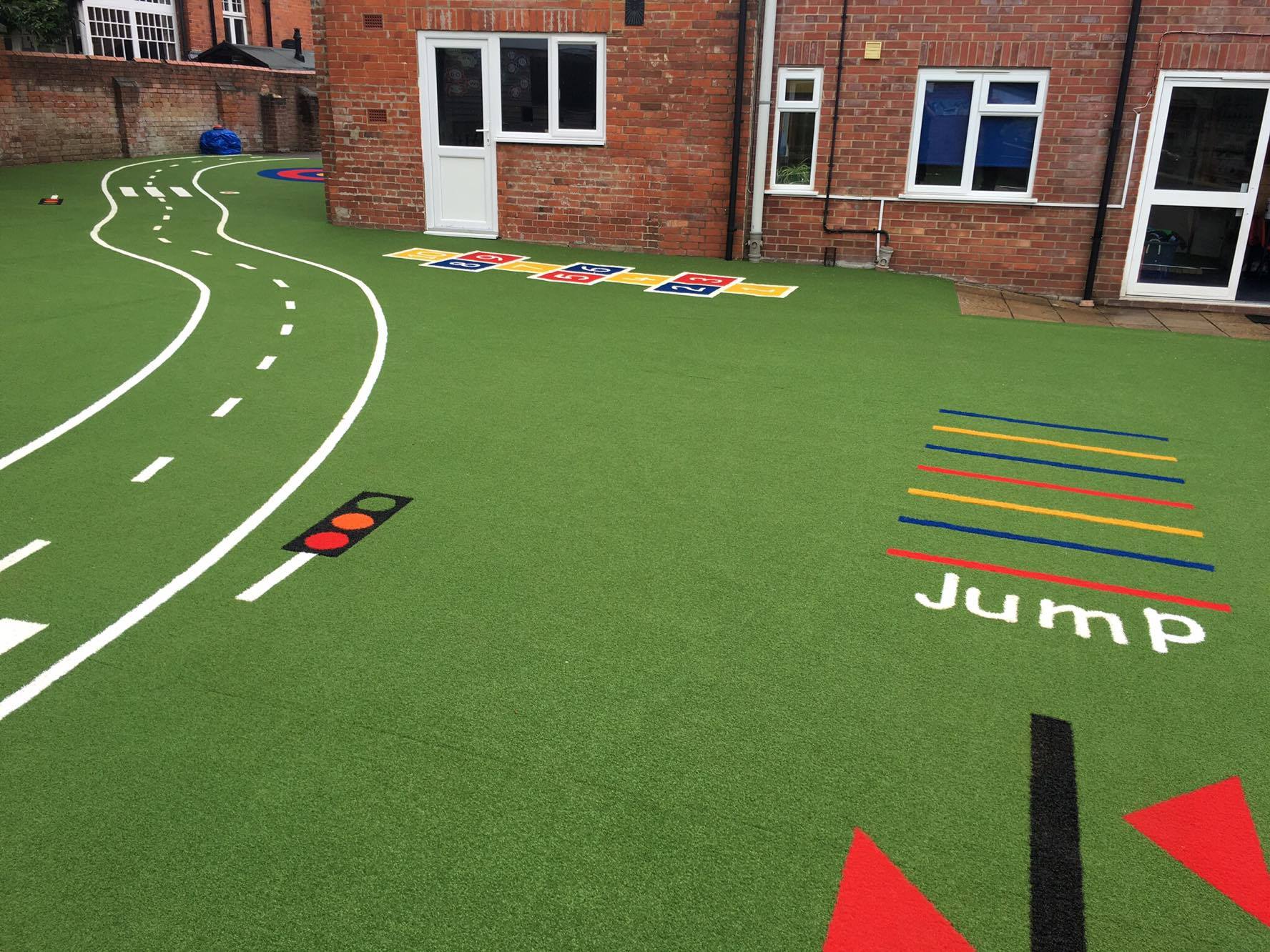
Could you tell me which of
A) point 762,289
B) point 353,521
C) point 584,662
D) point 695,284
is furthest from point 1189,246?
point 584,662

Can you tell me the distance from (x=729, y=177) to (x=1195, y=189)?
6128 millimetres

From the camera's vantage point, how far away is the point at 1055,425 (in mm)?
7898

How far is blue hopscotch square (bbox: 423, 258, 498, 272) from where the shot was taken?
13766 millimetres

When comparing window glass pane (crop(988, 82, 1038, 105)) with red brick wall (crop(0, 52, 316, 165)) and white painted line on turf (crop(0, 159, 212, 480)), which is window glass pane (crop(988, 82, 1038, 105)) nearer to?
white painted line on turf (crop(0, 159, 212, 480))

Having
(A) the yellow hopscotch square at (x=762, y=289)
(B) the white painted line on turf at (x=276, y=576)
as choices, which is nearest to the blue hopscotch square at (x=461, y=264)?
(A) the yellow hopscotch square at (x=762, y=289)

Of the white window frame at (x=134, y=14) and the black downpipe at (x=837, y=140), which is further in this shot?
the white window frame at (x=134, y=14)

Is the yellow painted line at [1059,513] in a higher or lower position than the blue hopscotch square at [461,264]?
lower

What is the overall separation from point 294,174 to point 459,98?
36.4ft

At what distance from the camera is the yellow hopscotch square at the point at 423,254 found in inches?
568

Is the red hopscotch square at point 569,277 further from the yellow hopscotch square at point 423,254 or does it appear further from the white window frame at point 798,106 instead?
the white window frame at point 798,106

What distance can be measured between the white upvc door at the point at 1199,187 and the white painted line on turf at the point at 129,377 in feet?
38.0

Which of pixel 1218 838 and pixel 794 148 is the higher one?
pixel 794 148

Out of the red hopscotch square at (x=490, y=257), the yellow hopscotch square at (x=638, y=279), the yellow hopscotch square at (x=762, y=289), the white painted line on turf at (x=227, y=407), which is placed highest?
the red hopscotch square at (x=490, y=257)

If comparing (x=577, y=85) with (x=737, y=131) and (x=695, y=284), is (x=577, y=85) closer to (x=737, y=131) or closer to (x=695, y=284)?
(x=737, y=131)
